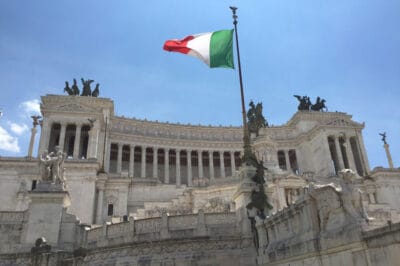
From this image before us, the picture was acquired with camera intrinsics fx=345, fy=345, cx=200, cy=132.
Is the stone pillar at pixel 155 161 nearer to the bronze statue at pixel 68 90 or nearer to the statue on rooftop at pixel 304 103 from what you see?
the bronze statue at pixel 68 90

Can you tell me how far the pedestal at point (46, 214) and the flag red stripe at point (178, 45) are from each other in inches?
468

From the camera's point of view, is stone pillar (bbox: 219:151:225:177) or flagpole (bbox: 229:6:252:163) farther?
stone pillar (bbox: 219:151:225:177)


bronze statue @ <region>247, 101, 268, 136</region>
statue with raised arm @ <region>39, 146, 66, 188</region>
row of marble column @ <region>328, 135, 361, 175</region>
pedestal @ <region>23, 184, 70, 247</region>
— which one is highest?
row of marble column @ <region>328, 135, 361, 175</region>

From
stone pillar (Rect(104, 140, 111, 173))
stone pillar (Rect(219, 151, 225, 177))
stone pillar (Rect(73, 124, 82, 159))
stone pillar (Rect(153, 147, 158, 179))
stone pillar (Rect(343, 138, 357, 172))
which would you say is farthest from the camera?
stone pillar (Rect(219, 151, 225, 177))

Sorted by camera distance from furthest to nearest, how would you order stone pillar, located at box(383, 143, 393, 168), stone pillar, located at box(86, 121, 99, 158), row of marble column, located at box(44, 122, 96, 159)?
stone pillar, located at box(383, 143, 393, 168) < row of marble column, located at box(44, 122, 96, 159) < stone pillar, located at box(86, 121, 99, 158)

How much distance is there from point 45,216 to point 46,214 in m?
0.13

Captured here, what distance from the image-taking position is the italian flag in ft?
76.4

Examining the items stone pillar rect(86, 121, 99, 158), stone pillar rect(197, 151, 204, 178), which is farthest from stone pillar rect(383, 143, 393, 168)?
stone pillar rect(86, 121, 99, 158)

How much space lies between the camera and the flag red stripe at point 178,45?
2398cm

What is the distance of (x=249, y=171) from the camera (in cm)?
2006

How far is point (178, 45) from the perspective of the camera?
24.1 meters

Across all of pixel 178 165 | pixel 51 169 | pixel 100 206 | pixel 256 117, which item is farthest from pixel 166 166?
pixel 51 169

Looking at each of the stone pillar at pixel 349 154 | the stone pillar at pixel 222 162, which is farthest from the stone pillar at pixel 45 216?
the stone pillar at pixel 349 154

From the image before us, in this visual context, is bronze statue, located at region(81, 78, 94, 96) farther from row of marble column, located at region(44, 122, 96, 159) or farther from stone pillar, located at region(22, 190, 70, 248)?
stone pillar, located at region(22, 190, 70, 248)
